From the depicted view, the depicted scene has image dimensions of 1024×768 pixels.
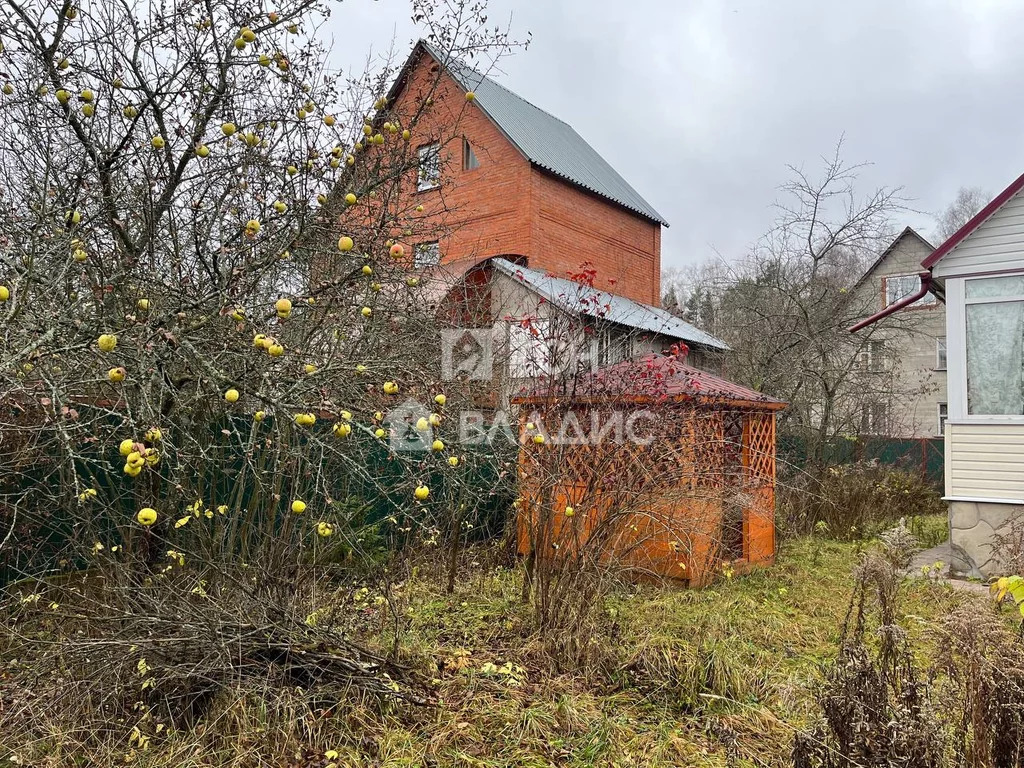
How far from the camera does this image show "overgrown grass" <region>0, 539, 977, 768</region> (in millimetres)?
2801

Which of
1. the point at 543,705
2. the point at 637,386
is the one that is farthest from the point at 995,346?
the point at 543,705

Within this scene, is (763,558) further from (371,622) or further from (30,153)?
(30,153)

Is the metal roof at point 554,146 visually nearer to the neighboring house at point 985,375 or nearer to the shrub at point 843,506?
the shrub at point 843,506

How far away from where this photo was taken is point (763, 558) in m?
7.02

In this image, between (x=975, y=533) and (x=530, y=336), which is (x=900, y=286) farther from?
(x=530, y=336)

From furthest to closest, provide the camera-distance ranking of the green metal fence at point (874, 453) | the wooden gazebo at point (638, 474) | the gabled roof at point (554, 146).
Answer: the gabled roof at point (554, 146), the green metal fence at point (874, 453), the wooden gazebo at point (638, 474)

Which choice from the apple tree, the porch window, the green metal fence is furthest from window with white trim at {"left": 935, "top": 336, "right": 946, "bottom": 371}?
the apple tree

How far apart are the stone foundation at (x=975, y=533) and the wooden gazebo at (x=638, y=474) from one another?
2.04 metres

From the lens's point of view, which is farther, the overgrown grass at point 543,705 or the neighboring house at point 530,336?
the neighboring house at point 530,336

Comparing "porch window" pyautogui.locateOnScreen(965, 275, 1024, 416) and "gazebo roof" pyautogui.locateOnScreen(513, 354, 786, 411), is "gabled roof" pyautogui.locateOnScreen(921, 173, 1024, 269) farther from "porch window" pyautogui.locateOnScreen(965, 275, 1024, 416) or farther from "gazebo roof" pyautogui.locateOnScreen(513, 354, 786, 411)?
"gazebo roof" pyautogui.locateOnScreen(513, 354, 786, 411)

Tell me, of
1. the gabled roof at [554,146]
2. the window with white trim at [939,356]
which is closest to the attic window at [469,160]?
the gabled roof at [554,146]

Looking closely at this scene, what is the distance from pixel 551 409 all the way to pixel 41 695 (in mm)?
3740

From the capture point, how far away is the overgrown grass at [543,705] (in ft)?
9.19

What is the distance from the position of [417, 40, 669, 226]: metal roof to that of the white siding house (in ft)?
29.8
